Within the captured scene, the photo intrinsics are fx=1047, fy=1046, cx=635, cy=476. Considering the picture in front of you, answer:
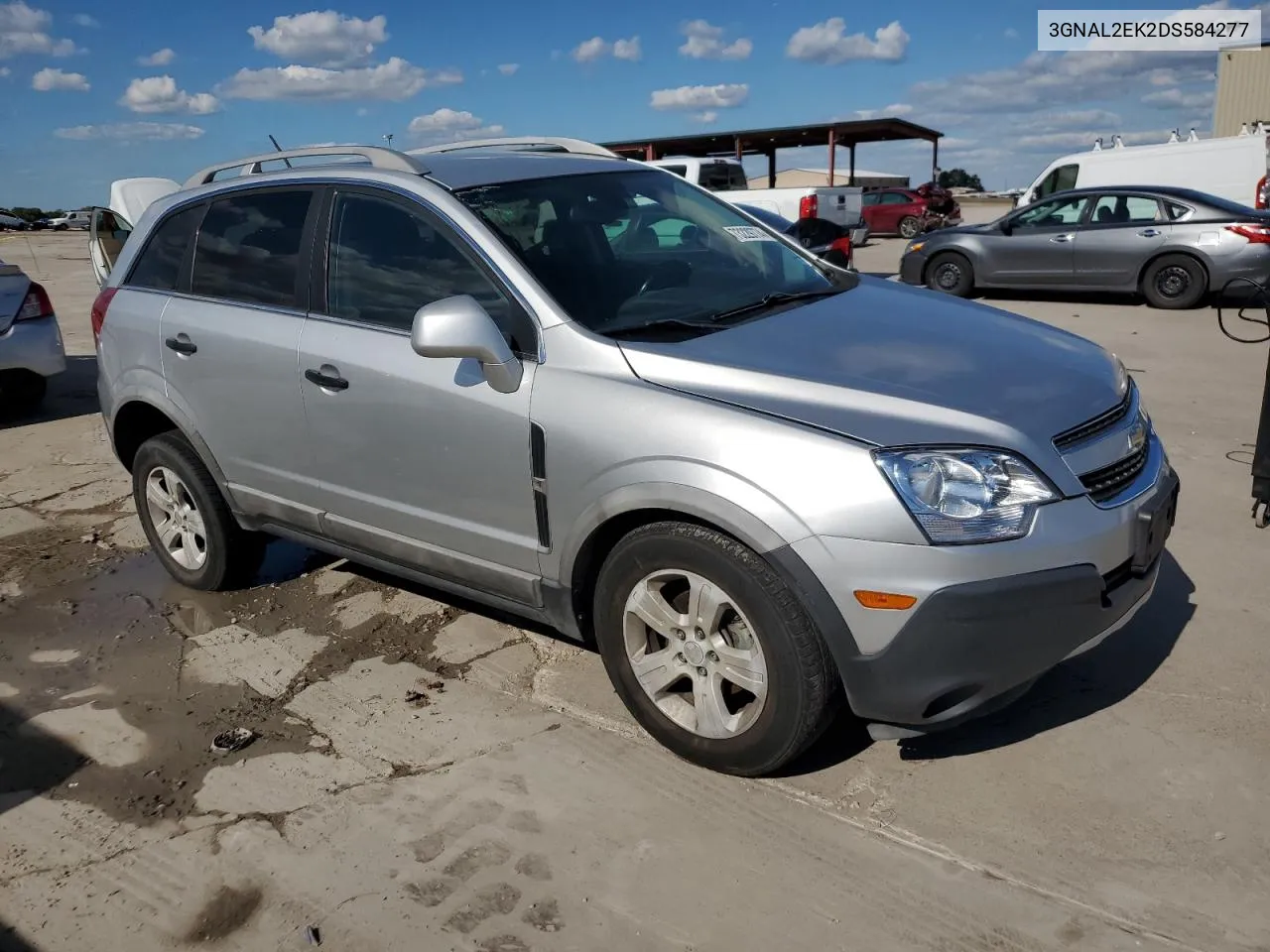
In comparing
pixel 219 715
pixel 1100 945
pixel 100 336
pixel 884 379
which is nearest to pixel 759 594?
pixel 884 379

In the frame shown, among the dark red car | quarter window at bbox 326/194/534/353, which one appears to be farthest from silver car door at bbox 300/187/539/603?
the dark red car

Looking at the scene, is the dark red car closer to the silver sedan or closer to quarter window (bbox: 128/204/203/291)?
the silver sedan

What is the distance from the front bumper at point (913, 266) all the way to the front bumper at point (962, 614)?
1183 centimetres

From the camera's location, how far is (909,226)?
29406mm

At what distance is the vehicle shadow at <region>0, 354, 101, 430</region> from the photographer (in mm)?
8836

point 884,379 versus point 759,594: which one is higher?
point 884,379

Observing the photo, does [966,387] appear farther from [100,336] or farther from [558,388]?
[100,336]

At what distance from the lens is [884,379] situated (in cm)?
290

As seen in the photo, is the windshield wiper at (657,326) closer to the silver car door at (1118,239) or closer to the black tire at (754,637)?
the black tire at (754,637)

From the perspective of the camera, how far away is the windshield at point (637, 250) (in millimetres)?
3434

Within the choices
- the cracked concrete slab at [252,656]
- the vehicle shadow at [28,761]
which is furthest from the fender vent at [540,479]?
the vehicle shadow at [28,761]

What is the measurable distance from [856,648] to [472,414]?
1.44 m

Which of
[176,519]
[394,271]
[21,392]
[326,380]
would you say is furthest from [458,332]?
[21,392]

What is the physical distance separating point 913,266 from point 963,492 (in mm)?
12133
